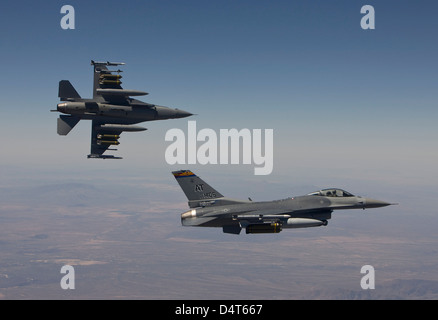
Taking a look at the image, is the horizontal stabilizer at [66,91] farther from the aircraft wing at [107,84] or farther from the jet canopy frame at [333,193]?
the jet canopy frame at [333,193]

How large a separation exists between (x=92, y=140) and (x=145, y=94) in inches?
365

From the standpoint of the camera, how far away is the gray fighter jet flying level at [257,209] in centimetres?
4009

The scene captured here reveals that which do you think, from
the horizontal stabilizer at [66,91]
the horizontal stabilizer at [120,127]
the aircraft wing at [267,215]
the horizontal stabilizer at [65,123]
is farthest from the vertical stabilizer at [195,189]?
the horizontal stabilizer at [66,91]

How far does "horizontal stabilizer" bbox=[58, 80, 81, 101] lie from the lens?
1891 inches

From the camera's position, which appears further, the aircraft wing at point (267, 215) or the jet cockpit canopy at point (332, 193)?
the jet cockpit canopy at point (332, 193)

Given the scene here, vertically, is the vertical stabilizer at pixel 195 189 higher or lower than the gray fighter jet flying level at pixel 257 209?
higher

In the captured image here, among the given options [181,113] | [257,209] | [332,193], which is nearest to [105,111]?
[181,113]

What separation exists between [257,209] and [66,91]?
25.1 m

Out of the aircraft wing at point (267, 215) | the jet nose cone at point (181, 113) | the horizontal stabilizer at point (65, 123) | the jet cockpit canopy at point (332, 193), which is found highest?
the jet nose cone at point (181, 113)

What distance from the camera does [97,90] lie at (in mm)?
47094

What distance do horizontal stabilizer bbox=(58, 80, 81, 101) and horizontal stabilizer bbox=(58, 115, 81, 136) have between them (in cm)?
225

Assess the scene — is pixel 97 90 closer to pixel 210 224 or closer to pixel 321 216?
pixel 210 224

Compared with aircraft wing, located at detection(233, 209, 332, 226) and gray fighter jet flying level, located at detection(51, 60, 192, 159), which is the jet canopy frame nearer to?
aircraft wing, located at detection(233, 209, 332, 226)
